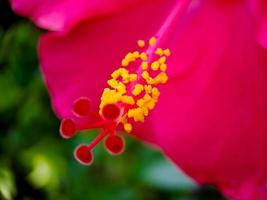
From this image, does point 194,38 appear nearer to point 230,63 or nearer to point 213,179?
point 230,63

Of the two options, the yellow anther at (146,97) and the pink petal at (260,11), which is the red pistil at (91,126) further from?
the pink petal at (260,11)

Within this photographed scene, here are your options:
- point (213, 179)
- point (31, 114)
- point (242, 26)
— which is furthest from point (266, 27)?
point (31, 114)

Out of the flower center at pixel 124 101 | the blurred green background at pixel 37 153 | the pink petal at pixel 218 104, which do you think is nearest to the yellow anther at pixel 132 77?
the flower center at pixel 124 101

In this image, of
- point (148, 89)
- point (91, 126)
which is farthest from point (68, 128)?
point (148, 89)

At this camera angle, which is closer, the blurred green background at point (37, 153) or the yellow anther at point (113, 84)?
the yellow anther at point (113, 84)

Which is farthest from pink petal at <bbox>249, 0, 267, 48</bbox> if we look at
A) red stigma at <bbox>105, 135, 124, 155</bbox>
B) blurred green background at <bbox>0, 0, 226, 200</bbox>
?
blurred green background at <bbox>0, 0, 226, 200</bbox>

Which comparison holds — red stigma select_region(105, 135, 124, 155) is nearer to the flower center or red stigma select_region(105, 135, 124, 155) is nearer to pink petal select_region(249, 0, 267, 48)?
the flower center

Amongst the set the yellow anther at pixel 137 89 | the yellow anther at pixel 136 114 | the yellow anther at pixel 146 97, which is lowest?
the yellow anther at pixel 136 114
